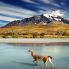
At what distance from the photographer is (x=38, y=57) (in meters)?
11.3

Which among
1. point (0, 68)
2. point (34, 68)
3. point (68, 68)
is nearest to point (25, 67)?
point (34, 68)

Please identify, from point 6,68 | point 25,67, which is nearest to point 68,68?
point 25,67

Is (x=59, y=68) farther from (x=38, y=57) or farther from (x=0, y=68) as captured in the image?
(x=0, y=68)

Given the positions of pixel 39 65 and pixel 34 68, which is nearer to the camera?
pixel 34 68

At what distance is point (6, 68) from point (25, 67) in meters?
0.92

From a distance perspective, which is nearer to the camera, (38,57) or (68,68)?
(68,68)

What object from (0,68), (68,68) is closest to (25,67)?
(0,68)

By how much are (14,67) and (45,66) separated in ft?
4.82

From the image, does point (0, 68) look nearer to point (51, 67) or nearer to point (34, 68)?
point (34, 68)

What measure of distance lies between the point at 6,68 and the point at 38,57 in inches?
65.2

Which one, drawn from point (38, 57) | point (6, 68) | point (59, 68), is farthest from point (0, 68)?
point (59, 68)

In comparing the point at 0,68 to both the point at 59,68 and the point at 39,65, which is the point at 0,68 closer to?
the point at 39,65

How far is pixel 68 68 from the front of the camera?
10492 mm

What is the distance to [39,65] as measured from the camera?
11547 mm
